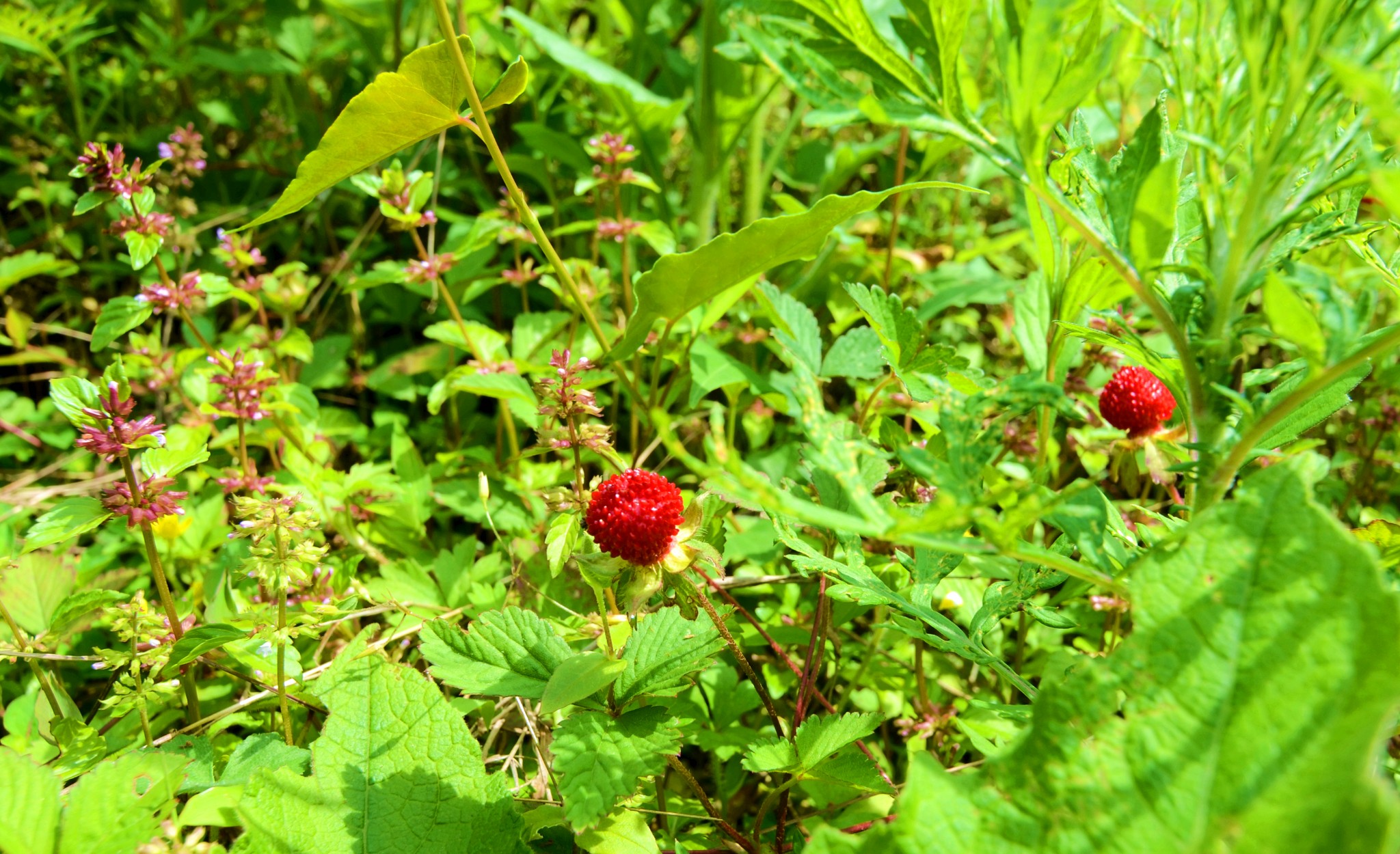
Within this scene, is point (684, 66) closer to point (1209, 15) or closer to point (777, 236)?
point (777, 236)

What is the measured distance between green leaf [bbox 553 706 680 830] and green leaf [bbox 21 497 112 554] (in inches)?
29.1

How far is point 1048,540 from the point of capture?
1910mm

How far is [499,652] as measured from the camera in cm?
117

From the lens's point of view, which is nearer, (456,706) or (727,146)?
(456,706)

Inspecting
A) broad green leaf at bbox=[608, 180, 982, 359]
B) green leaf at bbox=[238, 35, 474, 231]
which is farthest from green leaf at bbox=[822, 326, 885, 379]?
green leaf at bbox=[238, 35, 474, 231]

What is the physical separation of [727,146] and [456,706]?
5.47 feet

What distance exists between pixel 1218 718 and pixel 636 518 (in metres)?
0.64

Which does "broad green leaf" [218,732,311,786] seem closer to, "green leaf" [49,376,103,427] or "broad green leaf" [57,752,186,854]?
"broad green leaf" [57,752,186,854]

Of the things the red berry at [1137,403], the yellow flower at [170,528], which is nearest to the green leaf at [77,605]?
the yellow flower at [170,528]

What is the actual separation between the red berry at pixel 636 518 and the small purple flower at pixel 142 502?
0.62 m

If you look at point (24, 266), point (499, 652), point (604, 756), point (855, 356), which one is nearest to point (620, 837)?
point (604, 756)

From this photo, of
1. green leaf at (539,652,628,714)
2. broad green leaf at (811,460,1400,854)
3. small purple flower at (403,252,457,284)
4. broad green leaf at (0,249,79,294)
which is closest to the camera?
broad green leaf at (811,460,1400,854)

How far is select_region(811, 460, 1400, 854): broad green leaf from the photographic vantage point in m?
0.65

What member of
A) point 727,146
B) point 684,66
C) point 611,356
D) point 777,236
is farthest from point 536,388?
point 684,66
